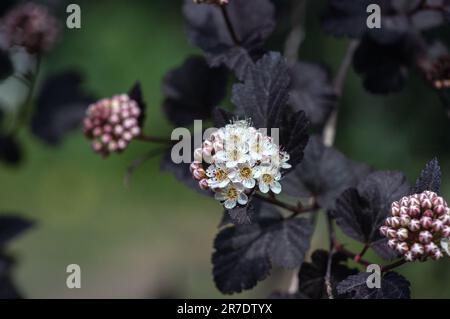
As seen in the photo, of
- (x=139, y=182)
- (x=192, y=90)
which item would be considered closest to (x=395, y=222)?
(x=192, y=90)

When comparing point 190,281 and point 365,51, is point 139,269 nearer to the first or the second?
point 190,281

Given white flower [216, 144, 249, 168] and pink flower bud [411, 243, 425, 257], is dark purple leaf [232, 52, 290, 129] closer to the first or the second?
white flower [216, 144, 249, 168]

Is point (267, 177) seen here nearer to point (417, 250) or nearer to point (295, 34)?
point (417, 250)

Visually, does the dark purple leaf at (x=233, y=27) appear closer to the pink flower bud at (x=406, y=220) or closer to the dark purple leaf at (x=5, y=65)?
the pink flower bud at (x=406, y=220)

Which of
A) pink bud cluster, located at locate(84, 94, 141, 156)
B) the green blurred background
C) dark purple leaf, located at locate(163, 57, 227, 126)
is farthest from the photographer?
the green blurred background

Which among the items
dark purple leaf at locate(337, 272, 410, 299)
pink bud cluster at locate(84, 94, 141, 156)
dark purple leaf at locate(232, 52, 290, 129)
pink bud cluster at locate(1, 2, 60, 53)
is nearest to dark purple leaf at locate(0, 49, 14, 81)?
pink bud cluster at locate(1, 2, 60, 53)

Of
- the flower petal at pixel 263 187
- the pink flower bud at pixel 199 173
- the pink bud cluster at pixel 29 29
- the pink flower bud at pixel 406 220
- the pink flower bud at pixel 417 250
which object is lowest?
the pink flower bud at pixel 417 250

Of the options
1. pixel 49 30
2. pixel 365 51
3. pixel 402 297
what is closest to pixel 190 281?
pixel 49 30

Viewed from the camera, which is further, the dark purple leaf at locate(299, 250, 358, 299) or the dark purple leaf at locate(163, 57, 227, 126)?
the dark purple leaf at locate(163, 57, 227, 126)

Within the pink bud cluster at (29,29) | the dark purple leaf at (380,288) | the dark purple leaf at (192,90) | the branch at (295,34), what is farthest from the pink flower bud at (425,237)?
the pink bud cluster at (29,29)
